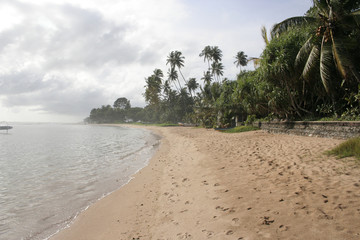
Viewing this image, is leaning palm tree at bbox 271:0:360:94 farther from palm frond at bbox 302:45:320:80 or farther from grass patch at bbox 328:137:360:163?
grass patch at bbox 328:137:360:163

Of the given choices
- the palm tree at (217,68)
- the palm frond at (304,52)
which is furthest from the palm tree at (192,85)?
the palm frond at (304,52)

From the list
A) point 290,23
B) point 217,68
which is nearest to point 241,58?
point 217,68

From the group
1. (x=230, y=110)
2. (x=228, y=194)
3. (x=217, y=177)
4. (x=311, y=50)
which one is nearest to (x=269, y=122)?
(x=311, y=50)

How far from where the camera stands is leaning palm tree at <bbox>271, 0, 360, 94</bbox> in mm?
10484

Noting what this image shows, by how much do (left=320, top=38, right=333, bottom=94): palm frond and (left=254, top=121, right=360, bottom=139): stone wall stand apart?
1950mm

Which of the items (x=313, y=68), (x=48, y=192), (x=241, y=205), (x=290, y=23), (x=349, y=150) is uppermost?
(x=290, y=23)

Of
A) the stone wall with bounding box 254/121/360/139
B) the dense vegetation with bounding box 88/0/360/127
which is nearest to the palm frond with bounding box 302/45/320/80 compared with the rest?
the dense vegetation with bounding box 88/0/360/127

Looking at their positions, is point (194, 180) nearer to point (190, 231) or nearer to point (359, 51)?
point (190, 231)

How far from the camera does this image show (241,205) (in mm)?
4297

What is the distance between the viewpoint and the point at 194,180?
269 inches

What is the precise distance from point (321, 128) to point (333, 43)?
4.50 m

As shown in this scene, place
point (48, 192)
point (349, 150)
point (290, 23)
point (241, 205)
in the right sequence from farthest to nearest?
point (290, 23) < point (48, 192) < point (349, 150) < point (241, 205)

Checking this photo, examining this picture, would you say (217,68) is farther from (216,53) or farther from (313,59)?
(313,59)

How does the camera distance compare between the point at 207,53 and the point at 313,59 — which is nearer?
the point at 313,59
